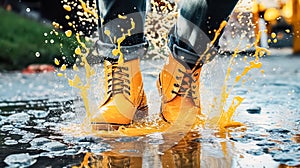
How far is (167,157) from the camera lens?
149 centimetres

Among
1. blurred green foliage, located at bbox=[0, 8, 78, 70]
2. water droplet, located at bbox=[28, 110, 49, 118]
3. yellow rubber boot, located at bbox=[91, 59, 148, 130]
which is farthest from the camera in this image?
blurred green foliage, located at bbox=[0, 8, 78, 70]

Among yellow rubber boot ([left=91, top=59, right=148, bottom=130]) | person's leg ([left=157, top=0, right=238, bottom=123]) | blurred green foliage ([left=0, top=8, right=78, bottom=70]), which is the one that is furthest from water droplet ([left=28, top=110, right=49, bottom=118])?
blurred green foliage ([left=0, top=8, right=78, bottom=70])

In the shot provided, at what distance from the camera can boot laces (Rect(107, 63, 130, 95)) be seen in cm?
199

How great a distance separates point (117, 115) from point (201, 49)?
393mm

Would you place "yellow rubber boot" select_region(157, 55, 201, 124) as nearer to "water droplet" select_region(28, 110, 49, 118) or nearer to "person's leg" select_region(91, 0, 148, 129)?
"person's leg" select_region(91, 0, 148, 129)

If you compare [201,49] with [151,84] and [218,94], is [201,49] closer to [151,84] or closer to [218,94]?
[218,94]

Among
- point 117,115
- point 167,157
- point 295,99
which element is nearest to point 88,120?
point 117,115

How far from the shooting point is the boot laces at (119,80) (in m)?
1.99

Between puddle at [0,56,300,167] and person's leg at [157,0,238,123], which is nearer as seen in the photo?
puddle at [0,56,300,167]

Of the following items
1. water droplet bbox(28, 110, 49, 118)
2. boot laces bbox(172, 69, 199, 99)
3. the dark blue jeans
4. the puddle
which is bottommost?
the puddle

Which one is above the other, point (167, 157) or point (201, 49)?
point (201, 49)

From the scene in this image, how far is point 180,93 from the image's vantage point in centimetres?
199

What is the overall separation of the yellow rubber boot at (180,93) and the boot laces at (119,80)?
16cm

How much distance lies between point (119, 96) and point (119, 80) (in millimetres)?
59
